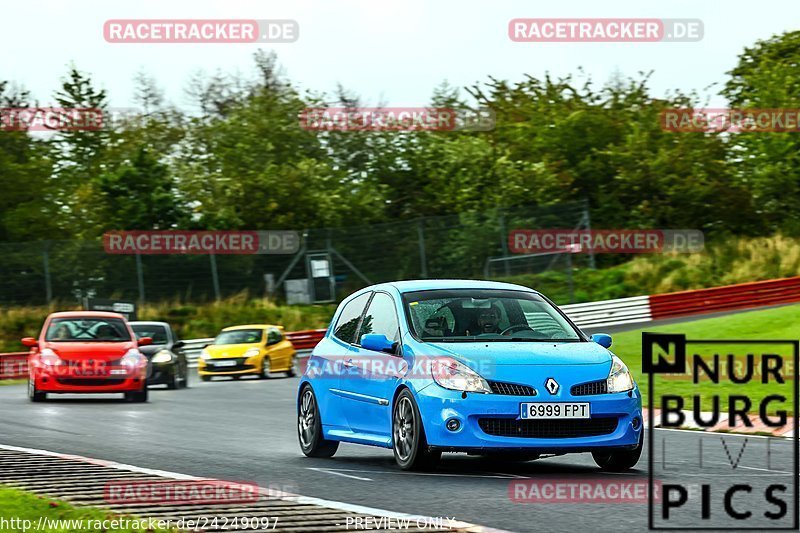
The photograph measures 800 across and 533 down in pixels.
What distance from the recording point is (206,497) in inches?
357

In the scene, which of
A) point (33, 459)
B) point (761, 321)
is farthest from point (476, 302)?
point (761, 321)

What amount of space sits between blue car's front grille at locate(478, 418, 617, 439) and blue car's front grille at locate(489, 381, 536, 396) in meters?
0.20

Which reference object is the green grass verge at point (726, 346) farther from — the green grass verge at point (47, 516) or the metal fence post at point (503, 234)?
the green grass verge at point (47, 516)

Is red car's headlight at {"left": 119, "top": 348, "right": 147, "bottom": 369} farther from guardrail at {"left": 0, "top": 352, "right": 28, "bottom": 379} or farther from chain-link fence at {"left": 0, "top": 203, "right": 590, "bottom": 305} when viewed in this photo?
chain-link fence at {"left": 0, "top": 203, "right": 590, "bottom": 305}

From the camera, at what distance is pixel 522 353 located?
37.2 ft

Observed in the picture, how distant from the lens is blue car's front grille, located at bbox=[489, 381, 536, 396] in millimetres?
11055

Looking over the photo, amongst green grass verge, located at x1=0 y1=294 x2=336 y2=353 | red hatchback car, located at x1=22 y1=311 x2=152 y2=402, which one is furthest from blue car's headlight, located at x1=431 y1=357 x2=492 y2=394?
green grass verge, located at x1=0 y1=294 x2=336 y2=353

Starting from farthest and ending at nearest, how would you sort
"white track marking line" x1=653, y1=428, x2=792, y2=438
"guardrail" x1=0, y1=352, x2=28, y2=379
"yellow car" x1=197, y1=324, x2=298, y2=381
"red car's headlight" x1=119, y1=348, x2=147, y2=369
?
"guardrail" x1=0, y1=352, x2=28, y2=379 → "yellow car" x1=197, y1=324, x2=298, y2=381 → "red car's headlight" x1=119, y1=348, x2=147, y2=369 → "white track marking line" x1=653, y1=428, x2=792, y2=438

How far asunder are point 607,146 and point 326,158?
1377 centimetres

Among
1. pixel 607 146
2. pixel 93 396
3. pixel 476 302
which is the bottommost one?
pixel 93 396

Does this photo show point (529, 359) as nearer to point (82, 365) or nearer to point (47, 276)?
point (82, 365)

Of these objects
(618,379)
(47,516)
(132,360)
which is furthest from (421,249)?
(47,516)

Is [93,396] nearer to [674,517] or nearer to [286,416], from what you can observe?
[286,416]

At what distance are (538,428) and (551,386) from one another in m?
0.33
